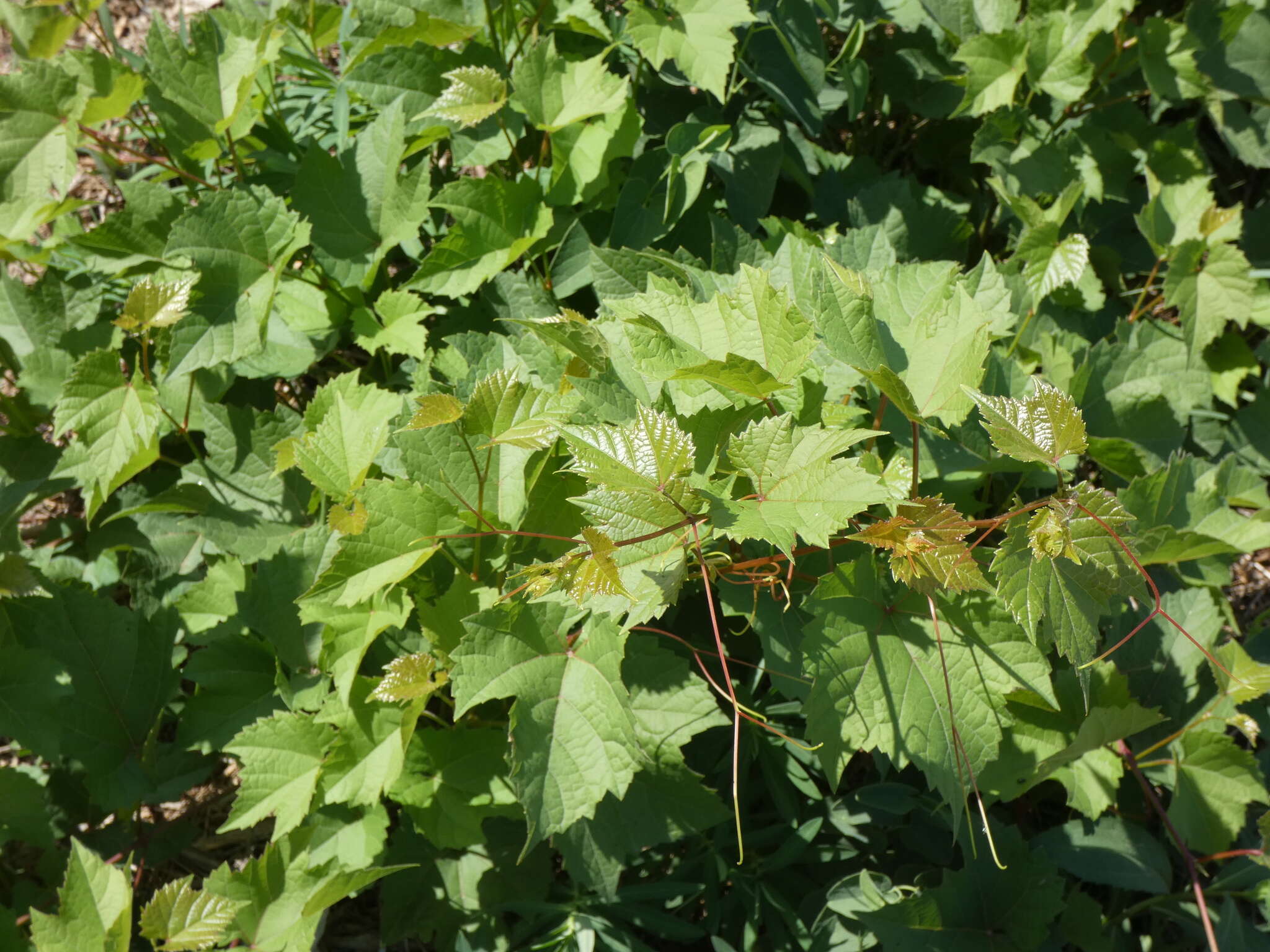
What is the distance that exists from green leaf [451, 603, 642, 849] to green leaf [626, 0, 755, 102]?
100cm

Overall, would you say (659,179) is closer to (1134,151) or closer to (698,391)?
(698,391)

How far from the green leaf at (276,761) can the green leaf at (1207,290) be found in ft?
5.73

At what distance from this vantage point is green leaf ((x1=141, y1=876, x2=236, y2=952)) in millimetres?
1254

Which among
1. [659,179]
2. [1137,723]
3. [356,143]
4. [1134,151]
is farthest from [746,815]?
[1134,151]

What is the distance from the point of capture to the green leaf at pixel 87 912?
1268 mm

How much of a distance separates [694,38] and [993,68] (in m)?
0.64

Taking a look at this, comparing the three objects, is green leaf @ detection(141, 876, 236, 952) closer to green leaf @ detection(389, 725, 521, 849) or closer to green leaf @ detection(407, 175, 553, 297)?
green leaf @ detection(389, 725, 521, 849)

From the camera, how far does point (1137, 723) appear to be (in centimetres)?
131

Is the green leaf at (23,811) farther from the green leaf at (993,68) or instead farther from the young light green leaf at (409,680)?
the green leaf at (993,68)

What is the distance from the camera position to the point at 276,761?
1.37 metres

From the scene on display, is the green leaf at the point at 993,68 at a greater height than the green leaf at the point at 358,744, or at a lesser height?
greater

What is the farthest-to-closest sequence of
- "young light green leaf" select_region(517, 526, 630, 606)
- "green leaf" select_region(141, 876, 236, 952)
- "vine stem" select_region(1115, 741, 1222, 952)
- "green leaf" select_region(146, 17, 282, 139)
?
"green leaf" select_region(146, 17, 282, 139)
"vine stem" select_region(1115, 741, 1222, 952)
"green leaf" select_region(141, 876, 236, 952)
"young light green leaf" select_region(517, 526, 630, 606)

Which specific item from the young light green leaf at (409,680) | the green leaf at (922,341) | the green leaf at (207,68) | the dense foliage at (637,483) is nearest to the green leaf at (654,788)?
the dense foliage at (637,483)

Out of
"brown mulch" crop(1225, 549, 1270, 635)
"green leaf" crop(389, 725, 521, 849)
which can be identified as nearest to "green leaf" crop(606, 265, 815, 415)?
"green leaf" crop(389, 725, 521, 849)
